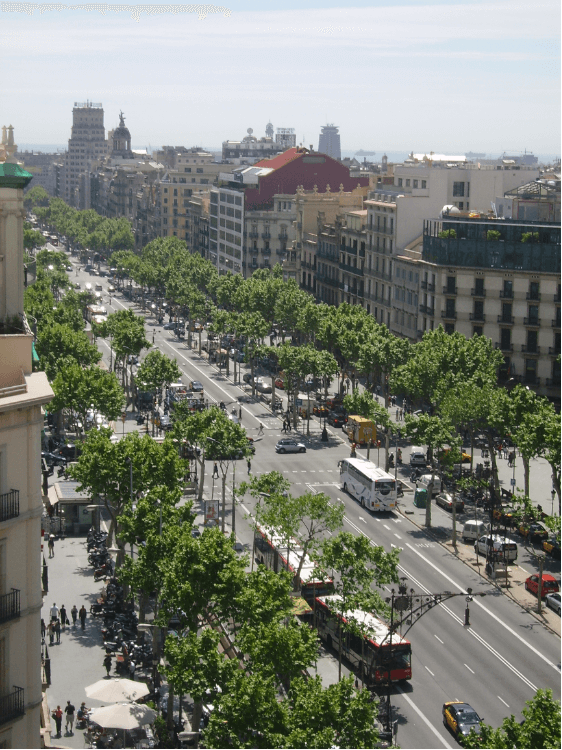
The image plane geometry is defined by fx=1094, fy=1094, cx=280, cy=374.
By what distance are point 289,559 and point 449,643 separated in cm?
1088

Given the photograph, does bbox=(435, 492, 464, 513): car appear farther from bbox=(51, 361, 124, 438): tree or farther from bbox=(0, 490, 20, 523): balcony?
bbox=(0, 490, 20, 523): balcony

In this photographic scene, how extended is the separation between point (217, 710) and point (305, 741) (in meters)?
4.09

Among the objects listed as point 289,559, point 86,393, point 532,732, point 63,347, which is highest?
point 63,347

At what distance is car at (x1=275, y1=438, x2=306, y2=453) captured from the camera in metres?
99.6

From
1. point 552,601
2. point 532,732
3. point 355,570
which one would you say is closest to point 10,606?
point 532,732

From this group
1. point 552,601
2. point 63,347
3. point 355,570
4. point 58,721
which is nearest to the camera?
point 58,721

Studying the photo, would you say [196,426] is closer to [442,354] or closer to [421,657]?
[442,354]

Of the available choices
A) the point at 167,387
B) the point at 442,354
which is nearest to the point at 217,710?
the point at 442,354

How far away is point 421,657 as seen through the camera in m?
56.2

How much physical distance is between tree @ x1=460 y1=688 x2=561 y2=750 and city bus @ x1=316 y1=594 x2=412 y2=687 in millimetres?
16206

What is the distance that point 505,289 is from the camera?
108 meters

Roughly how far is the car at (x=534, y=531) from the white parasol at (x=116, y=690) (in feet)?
110

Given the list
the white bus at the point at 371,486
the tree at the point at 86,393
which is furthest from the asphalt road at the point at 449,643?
the tree at the point at 86,393

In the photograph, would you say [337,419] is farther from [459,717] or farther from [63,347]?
[459,717]
